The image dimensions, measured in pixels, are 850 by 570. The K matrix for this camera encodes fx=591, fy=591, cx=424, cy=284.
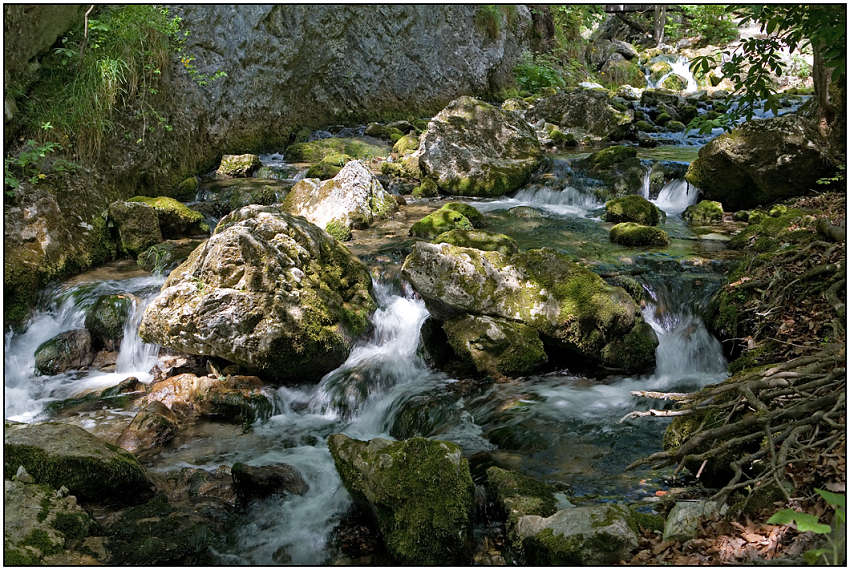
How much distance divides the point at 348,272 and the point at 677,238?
188 inches

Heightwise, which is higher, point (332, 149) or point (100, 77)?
point (100, 77)

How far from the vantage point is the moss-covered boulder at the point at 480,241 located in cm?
725

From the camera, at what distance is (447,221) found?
29.2 ft

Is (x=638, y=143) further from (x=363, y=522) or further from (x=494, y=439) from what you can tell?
(x=363, y=522)

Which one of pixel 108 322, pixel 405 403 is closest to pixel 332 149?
pixel 108 322

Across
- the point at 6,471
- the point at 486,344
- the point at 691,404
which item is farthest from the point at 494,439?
the point at 6,471

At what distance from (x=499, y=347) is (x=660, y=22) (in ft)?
96.1

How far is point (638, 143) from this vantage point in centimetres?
1455

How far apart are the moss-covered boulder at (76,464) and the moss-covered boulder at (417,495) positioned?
1488 mm

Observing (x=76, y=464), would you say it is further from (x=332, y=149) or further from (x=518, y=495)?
(x=332, y=149)

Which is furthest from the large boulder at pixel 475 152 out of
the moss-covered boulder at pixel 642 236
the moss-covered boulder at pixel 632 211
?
the moss-covered boulder at pixel 642 236

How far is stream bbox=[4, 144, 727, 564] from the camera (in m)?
3.93

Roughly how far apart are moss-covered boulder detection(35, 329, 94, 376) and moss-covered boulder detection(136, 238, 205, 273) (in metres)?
1.44

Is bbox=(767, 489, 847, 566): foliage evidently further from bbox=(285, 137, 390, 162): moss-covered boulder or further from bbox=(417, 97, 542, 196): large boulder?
bbox=(285, 137, 390, 162): moss-covered boulder
